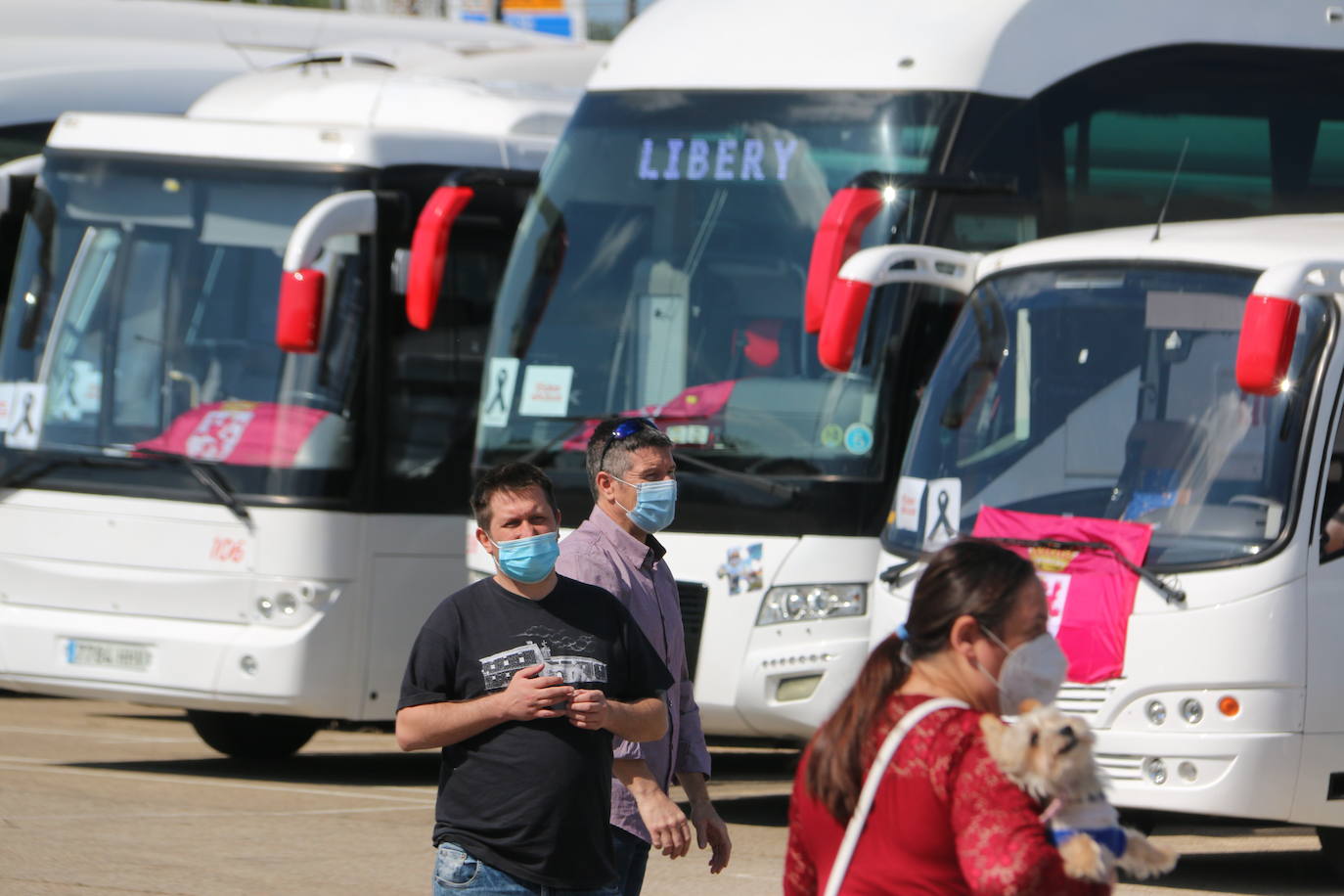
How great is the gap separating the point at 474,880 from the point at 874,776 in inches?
63.8

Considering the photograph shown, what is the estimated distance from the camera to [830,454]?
10016 millimetres

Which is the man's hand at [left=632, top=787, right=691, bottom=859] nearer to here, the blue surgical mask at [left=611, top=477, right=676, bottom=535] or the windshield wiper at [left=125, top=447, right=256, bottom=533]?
the blue surgical mask at [left=611, top=477, right=676, bottom=535]

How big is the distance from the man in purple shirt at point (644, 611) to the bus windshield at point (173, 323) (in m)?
5.70

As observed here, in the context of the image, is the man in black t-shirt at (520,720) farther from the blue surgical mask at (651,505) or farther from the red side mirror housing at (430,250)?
the red side mirror housing at (430,250)

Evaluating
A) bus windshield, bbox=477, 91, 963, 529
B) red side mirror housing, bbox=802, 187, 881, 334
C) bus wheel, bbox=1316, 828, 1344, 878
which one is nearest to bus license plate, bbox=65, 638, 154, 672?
bus windshield, bbox=477, 91, 963, 529

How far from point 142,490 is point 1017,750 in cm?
888

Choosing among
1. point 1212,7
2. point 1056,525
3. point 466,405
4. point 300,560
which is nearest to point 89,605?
point 300,560

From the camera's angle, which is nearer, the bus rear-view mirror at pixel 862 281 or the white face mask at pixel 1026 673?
the white face mask at pixel 1026 673

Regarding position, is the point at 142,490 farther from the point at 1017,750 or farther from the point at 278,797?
the point at 1017,750

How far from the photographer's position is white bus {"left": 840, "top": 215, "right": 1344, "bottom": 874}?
8328 millimetres

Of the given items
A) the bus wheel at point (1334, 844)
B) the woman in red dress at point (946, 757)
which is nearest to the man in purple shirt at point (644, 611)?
the woman in red dress at point (946, 757)

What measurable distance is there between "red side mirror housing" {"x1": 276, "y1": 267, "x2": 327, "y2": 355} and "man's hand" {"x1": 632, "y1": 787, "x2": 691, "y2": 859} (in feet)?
19.7

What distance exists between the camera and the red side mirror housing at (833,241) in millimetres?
9609

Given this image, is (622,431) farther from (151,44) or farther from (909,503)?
(151,44)
